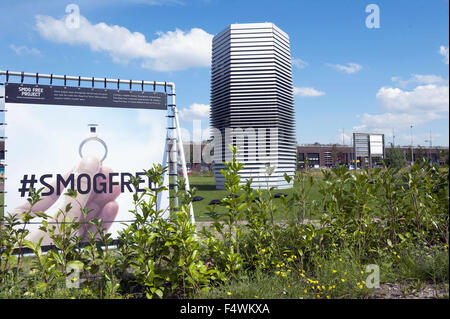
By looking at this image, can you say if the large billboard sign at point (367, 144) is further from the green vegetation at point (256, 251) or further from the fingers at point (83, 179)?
the fingers at point (83, 179)

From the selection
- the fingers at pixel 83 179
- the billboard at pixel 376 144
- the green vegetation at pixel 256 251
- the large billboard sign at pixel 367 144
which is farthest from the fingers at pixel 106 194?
the billboard at pixel 376 144

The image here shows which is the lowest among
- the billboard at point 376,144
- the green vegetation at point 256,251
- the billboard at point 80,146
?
the green vegetation at point 256,251

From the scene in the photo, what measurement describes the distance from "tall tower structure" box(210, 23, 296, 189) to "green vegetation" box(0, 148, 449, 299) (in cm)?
1348

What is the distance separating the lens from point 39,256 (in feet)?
10.6

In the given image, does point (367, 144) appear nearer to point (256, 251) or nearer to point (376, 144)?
point (376, 144)

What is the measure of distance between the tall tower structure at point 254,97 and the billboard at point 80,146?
11278 millimetres

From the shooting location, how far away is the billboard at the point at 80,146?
18.7 feet

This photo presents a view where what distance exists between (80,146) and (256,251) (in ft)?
12.7

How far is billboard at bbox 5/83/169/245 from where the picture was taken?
5688 mm

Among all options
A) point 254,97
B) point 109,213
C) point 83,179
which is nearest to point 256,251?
point 109,213

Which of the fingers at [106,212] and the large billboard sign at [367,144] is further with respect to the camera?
the large billboard sign at [367,144]

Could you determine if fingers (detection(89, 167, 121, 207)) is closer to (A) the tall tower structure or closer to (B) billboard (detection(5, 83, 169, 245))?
(B) billboard (detection(5, 83, 169, 245))

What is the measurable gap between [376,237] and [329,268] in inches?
41.5

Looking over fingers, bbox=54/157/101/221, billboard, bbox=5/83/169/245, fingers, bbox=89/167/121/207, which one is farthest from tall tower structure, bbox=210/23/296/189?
fingers, bbox=54/157/101/221
